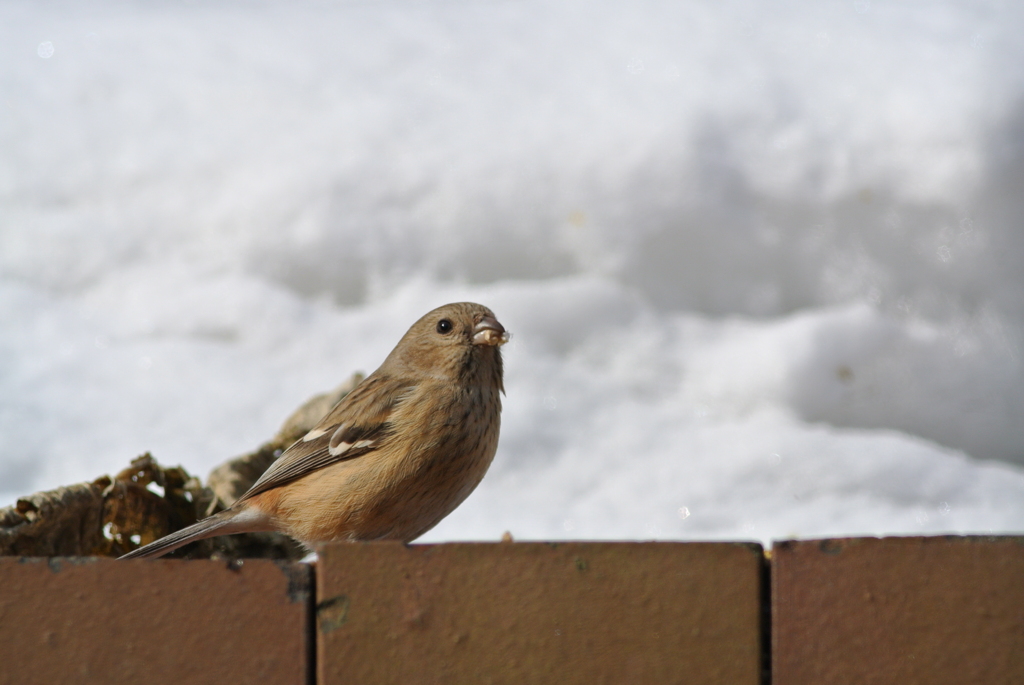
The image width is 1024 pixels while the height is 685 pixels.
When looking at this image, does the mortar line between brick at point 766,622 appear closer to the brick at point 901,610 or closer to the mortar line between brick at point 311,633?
the brick at point 901,610

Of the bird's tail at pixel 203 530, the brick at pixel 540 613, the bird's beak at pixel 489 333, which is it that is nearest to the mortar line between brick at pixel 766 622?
the brick at pixel 540 613

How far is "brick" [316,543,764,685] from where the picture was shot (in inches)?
62.1

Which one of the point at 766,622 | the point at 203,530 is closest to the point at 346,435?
the point at 203,530

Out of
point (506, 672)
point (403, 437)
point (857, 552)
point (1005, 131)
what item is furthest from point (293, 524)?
point (1005, 131)

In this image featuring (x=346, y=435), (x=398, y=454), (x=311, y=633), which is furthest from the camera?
(x=346, y=435)

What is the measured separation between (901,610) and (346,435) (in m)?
1.28

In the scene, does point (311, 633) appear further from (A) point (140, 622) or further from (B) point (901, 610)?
(B) point (901, 610)

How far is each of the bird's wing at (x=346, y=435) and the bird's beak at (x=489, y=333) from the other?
20cm

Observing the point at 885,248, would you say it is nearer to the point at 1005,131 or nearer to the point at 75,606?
the point at 1005,131

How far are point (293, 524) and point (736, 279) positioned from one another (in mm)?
2986

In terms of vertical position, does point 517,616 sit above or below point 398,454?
below

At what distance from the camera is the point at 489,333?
2.24 meters

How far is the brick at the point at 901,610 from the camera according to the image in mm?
1584

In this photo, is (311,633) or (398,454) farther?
(398,454)
